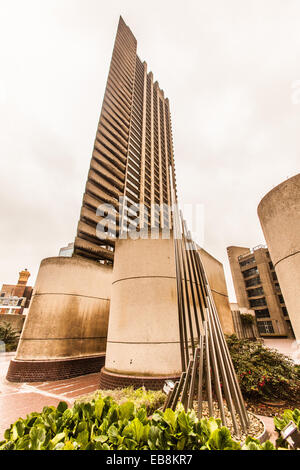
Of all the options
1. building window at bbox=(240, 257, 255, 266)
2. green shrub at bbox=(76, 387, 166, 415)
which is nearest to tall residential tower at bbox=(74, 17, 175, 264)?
green shrub at bbox=(76, 387, 166, 415)

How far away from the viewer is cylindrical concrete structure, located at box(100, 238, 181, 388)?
621 centimetres

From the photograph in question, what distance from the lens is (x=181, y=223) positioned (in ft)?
24.4

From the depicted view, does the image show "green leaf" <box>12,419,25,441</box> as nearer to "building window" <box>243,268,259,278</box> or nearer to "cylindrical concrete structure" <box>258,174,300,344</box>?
"cylindrical concrete structure" <box>258,174,300,344</box>

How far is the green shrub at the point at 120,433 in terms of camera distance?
1703 millimetres

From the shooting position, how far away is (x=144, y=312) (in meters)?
6.76

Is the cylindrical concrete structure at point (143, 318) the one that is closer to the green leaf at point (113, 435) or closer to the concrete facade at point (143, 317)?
the concrete facade at point (143, 317)

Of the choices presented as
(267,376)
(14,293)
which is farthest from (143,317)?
(14,293)

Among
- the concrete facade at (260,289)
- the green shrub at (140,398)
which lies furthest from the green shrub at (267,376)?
the concrete facade at (260,289)

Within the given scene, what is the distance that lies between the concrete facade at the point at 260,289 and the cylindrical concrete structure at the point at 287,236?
42.8m

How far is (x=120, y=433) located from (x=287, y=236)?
477cm

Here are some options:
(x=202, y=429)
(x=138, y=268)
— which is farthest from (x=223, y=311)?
(x=202, y=429)

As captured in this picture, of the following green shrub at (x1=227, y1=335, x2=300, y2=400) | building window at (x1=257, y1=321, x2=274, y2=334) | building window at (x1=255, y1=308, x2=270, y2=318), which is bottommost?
green shrub at (x1=227, y1=335, x2=300, y2=400)

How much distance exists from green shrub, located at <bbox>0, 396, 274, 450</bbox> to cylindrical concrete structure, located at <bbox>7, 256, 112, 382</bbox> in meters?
8.72

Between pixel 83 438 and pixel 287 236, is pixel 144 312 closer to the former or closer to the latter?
pixel 287 236
